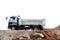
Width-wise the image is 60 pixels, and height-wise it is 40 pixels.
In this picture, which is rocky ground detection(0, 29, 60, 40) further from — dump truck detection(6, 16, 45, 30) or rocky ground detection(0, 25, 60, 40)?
dump truck detection(6, 16, 45, 30)

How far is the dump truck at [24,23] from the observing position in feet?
65.2

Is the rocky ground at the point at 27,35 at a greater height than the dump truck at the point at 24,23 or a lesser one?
lesser

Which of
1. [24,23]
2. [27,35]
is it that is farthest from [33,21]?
[27,35]

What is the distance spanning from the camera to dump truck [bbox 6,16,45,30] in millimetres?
19875

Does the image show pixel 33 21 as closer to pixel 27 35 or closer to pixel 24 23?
pixel 24 23

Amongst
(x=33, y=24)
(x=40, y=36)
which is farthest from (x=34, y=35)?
(x=33, y=24)

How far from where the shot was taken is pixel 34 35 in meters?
16.4

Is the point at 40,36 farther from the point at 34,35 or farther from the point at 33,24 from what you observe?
Answer: the point at 33,24

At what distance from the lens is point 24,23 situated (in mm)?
20109

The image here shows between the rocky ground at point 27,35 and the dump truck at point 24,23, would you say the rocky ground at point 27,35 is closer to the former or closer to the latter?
the rocky ground at point 27,35

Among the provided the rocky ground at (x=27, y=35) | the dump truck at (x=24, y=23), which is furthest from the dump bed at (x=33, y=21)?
→ the rocky ground at (x=27, y=35)

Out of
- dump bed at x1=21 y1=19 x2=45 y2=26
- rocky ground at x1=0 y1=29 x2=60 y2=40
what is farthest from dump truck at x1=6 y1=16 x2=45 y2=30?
rocky ground at x1=0 y1=29 x2=60 y2=40

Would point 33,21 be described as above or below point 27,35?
above

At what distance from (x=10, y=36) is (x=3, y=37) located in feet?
1.67
